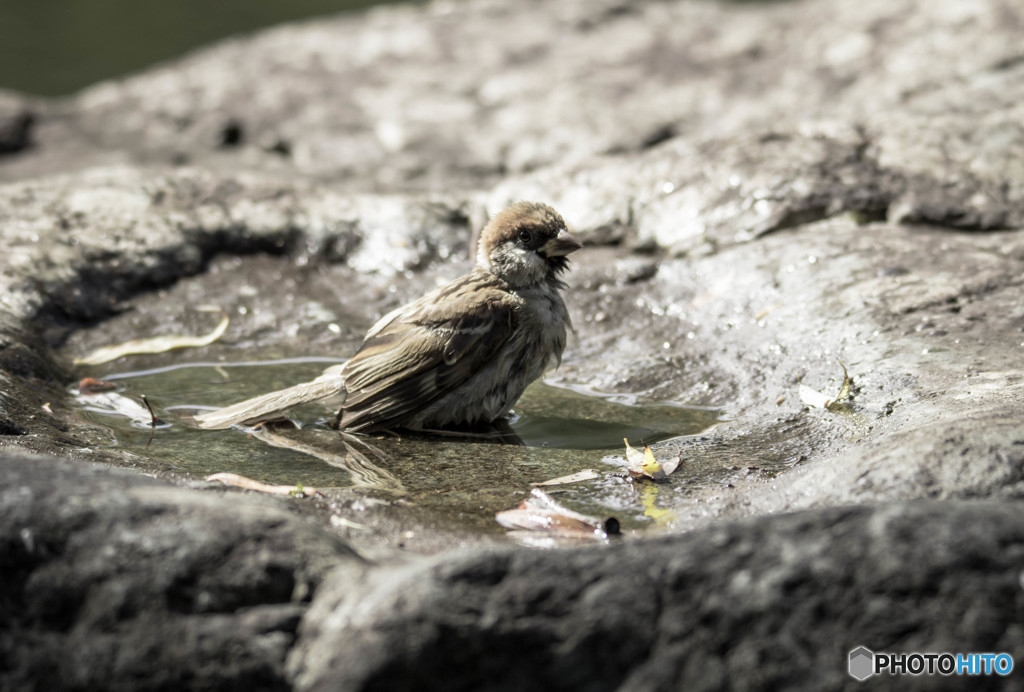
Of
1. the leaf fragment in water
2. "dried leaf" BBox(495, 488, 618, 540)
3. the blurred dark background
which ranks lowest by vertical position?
the leaf fragment in water

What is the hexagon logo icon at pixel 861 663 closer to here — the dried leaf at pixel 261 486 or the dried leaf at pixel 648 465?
the dried leaf at pixel 648 465

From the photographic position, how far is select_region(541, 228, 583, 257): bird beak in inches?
193

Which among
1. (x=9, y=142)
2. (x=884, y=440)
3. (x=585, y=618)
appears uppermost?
(x=9, y=142)

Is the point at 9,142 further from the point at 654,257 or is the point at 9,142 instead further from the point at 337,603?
the point at 337,603

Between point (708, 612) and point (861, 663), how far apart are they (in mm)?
345

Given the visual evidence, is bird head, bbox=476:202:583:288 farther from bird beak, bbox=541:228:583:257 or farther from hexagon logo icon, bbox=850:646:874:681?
hexagon logo icon, bbox=850:646:874:681

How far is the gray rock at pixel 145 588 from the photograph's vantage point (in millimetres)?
2350

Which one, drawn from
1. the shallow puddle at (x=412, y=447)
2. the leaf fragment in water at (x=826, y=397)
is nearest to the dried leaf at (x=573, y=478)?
the shallow puddle at (x=412, y=447)

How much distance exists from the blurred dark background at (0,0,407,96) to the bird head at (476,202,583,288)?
1324 centimetres

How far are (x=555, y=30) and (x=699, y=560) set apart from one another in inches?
343

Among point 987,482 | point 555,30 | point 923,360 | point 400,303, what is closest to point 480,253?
point 400,303

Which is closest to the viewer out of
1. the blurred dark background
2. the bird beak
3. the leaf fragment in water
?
the leaf fragment in water

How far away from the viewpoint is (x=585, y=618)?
2.28m

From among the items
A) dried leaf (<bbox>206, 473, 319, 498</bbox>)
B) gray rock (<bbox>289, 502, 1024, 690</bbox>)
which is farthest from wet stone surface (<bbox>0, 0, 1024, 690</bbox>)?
dried leaf (<bbox>206, 473, 319, 498</bbox>)
